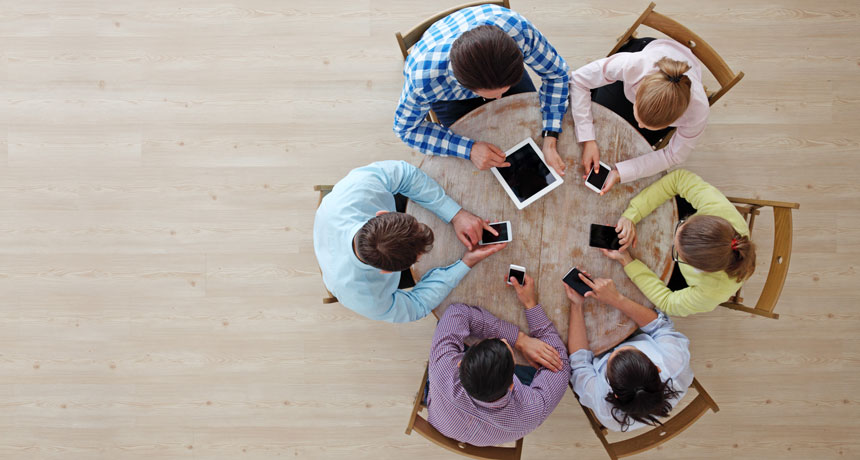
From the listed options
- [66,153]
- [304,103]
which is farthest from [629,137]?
[66,153]

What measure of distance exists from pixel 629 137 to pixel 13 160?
3.22 m

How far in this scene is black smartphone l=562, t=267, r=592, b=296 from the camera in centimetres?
190

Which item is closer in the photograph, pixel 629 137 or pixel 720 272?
pixel 720 272

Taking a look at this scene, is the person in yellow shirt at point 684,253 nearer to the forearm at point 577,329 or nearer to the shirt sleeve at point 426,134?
the forearm at point 577,329

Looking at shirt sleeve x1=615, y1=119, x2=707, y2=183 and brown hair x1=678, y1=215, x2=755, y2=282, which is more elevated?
shirt sleeve x1=615, y1=119, x2=707, y2=183

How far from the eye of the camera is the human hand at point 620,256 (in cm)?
190

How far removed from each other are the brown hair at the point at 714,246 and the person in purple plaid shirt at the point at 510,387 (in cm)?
56

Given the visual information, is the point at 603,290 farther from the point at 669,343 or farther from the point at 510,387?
the point at 510,387

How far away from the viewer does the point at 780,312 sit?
2.63 meters

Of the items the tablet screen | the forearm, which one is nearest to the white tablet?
the tablet screen

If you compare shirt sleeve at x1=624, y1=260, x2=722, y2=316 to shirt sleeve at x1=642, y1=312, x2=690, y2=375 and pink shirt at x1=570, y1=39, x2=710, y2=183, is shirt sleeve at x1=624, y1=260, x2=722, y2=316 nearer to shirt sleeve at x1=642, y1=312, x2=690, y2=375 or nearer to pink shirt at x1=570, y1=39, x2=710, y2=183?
shirt sleeve at x1=642, y1=312, x2=690, y2=375

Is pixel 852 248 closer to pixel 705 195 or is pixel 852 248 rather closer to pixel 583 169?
pixel 705 195

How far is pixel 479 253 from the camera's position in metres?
1.90

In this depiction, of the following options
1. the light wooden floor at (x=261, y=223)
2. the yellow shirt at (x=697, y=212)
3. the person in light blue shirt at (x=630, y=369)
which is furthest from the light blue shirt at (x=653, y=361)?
the light wooden floor at (x=261, y=223)
